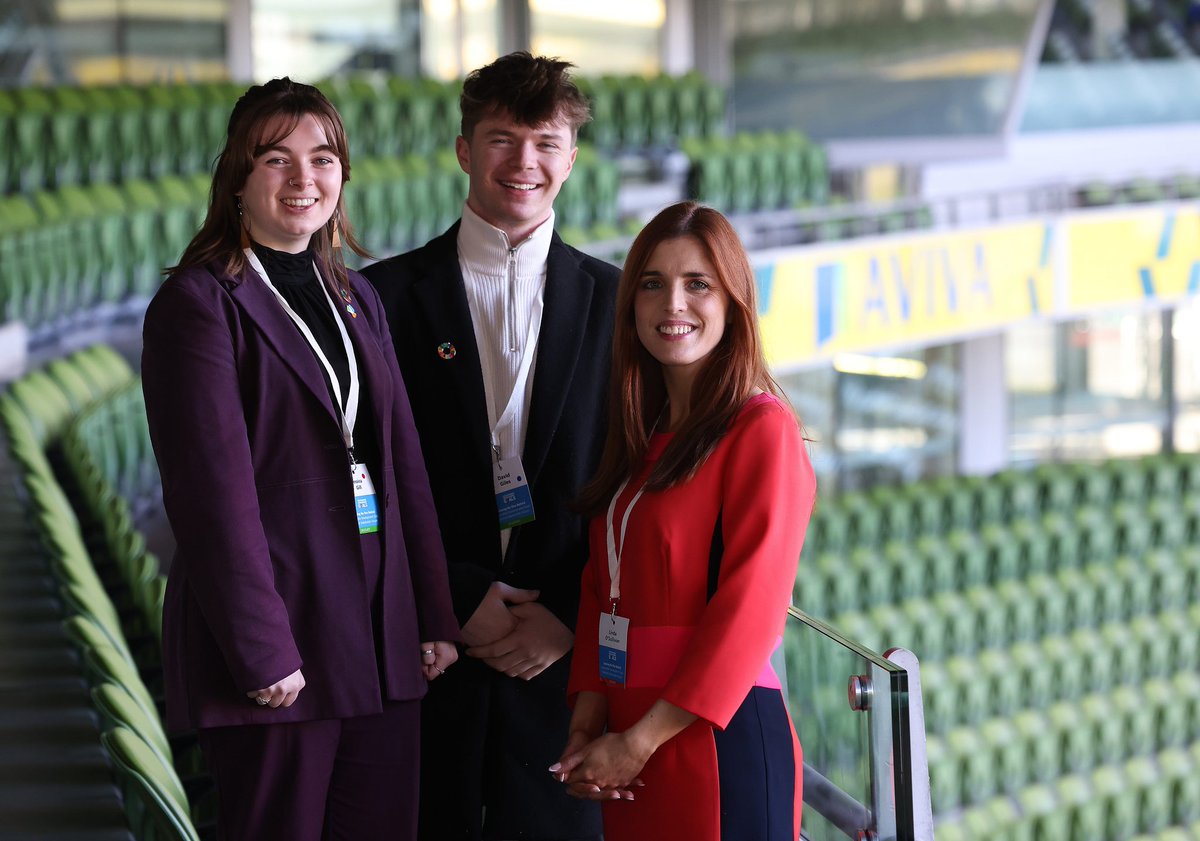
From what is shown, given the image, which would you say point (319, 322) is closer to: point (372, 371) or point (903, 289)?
point (372, 371)

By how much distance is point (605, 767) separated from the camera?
1.36m

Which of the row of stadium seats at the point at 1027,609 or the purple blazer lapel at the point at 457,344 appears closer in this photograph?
the purple blazer lapel at the point at 457,344

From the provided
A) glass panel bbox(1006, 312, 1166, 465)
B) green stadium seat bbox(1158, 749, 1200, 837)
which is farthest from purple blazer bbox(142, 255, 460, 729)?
glass panel bbox(1006, 312, 1166, 465)

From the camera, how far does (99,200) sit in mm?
5902

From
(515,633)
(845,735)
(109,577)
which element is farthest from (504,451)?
(109,577)

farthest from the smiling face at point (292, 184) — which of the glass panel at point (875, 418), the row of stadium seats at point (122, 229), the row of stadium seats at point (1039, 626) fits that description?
the glass panel at point (875, 418)

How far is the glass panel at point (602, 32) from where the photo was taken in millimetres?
10625

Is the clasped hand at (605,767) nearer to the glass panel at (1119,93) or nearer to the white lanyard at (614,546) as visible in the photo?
the white lanyard at (614,546)

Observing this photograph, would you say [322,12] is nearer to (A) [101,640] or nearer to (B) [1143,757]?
(B) [1143,757]

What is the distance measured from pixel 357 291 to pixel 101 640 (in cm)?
66

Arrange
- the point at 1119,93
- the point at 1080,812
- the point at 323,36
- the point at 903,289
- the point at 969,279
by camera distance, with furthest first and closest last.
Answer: the point at 1119,93 < the point at 323,36 < the point at 969,279 < the point at 903,289 < the point at 1080,812

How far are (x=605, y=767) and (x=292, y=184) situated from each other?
665mm

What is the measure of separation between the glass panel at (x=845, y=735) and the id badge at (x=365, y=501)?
600 mm

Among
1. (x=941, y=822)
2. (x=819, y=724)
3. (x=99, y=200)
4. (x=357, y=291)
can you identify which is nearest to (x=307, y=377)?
(x=357, y=291)
